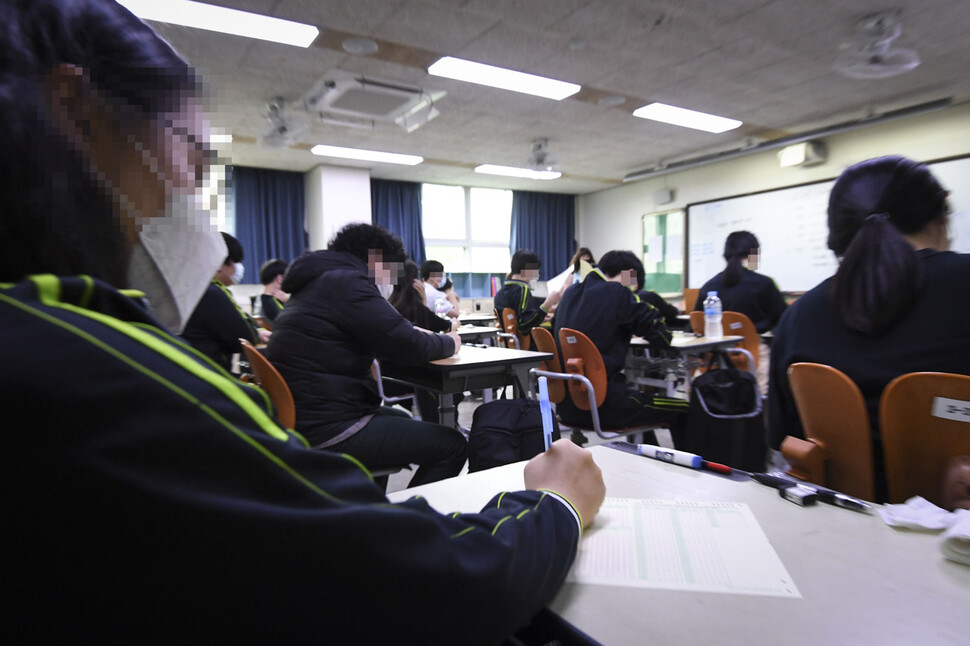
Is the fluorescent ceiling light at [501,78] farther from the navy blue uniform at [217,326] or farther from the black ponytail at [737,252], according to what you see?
the navy blue uniform at [217,326]

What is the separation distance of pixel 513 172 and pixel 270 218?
322cm

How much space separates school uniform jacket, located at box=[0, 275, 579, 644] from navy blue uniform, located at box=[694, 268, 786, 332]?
3802 mm

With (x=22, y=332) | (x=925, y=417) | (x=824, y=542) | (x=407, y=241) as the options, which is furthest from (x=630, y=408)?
(x=407, y=241)

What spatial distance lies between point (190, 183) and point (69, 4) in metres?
0.16

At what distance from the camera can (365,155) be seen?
611cm

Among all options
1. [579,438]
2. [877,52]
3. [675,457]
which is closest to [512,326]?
[579,438]

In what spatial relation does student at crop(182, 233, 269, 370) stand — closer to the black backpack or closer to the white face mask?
the black backpack

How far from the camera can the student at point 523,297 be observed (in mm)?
4348

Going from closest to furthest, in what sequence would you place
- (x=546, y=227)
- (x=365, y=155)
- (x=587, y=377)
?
(x=587, y=377) → (x=365, y=155) → (x=546, y=227)

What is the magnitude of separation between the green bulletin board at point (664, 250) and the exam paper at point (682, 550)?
675cm

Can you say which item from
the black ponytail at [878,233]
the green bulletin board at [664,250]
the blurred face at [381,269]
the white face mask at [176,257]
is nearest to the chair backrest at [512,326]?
the blurred face at [381,269]

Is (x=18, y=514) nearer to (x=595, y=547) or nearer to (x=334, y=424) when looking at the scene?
(x=595, y=547)

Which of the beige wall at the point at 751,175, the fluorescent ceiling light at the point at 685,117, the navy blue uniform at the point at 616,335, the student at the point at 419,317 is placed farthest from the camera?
the beige wall at the point at 751,175

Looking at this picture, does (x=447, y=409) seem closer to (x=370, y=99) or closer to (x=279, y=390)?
(x=279, y=390)
